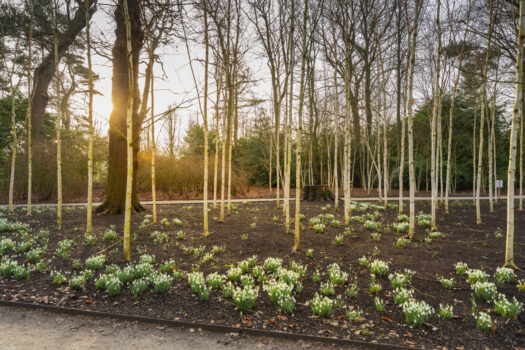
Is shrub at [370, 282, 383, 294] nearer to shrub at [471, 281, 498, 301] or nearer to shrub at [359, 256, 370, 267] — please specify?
shrub at [359, 256, 370, 267]

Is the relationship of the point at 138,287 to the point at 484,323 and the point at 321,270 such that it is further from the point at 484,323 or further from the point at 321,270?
the point at 484,323

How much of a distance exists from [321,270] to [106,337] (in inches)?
124

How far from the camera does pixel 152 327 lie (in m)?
3.01

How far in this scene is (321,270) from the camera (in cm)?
445

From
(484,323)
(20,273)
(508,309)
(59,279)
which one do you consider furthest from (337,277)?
(20,273)

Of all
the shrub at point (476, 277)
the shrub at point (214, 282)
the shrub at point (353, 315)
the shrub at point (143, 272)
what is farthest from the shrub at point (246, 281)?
the shrub at point (476, 277)

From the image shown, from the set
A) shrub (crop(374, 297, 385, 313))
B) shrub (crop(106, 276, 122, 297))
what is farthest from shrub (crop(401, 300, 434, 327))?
shrub (crop(106, 276, 122, 297))

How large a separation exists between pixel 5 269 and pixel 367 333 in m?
5.39

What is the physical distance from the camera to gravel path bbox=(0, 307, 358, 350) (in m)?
2.65

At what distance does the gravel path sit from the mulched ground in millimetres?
210

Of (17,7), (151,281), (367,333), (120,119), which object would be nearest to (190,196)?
(120,119)

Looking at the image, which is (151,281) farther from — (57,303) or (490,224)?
(490,224)

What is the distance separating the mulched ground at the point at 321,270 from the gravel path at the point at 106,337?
0.69 feet

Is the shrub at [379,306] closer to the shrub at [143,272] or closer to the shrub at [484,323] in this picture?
the shrub at [484,323]
